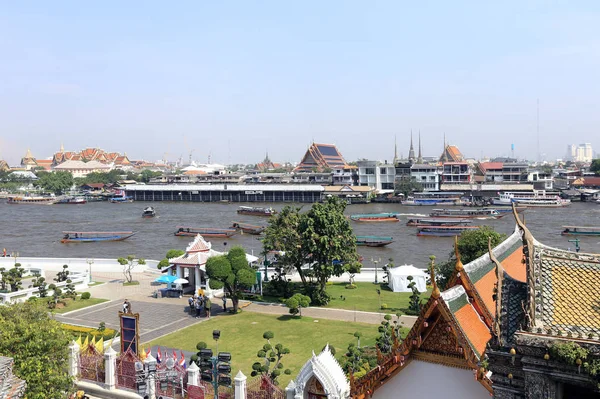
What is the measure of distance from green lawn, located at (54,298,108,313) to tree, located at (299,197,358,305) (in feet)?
35.0

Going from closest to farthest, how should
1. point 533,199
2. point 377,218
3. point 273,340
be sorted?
point 273,340, point 377,218, point 533,199

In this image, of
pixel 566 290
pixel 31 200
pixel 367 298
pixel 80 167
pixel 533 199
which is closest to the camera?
pixel 566 290

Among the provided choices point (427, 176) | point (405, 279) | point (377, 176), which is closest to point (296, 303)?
point (405, 279)

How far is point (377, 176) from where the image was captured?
107 metres

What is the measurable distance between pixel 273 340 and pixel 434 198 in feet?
259

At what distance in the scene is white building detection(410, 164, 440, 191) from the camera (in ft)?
336

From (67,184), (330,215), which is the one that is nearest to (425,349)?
(330,215)

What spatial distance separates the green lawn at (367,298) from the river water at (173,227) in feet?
36.8

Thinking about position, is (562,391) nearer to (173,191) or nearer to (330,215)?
(330,215)

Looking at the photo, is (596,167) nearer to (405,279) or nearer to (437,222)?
(437,222)

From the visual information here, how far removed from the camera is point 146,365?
46.8 feet

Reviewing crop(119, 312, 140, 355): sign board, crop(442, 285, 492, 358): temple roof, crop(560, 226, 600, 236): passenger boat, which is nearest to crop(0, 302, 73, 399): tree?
crop(119, 312, 140, 355): sign board

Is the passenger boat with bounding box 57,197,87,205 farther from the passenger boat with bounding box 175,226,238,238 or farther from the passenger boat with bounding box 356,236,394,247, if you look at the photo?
the passenger boat with bounding box 356,236,394,247

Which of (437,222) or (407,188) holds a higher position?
(407,188)
